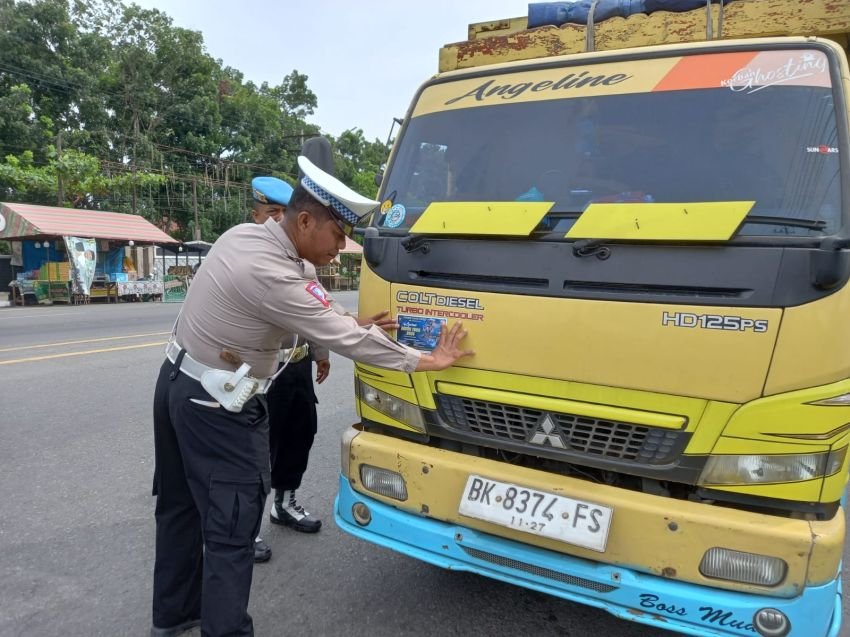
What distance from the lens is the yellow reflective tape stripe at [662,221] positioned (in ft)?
6.48

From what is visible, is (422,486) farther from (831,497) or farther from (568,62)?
(568,62)

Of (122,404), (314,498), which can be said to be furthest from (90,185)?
(314,498)

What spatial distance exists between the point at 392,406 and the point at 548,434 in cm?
68

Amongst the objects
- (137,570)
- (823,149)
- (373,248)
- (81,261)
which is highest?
(823,149)

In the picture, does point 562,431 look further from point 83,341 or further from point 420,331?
point 83,341

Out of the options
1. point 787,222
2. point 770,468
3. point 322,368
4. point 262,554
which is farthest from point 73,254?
point 770,468

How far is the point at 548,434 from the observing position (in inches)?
86.1

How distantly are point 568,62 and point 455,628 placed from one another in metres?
2.46

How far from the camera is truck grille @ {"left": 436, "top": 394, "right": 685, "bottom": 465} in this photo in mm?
2029

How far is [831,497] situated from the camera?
6.15ft

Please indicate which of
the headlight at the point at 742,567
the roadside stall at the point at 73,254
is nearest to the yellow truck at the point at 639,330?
the headlight at the point at 742,567

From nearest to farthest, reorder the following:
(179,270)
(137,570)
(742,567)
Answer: (742,567) → (137,570) → (179,270)

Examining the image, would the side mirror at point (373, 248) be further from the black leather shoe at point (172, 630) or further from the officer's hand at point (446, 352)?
the black leather shoe at point (172, 630)

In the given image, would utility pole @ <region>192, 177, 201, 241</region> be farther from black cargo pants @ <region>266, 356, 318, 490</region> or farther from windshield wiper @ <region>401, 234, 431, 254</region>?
windshield wiper @ <region>401, 234, 431, 254</region>
